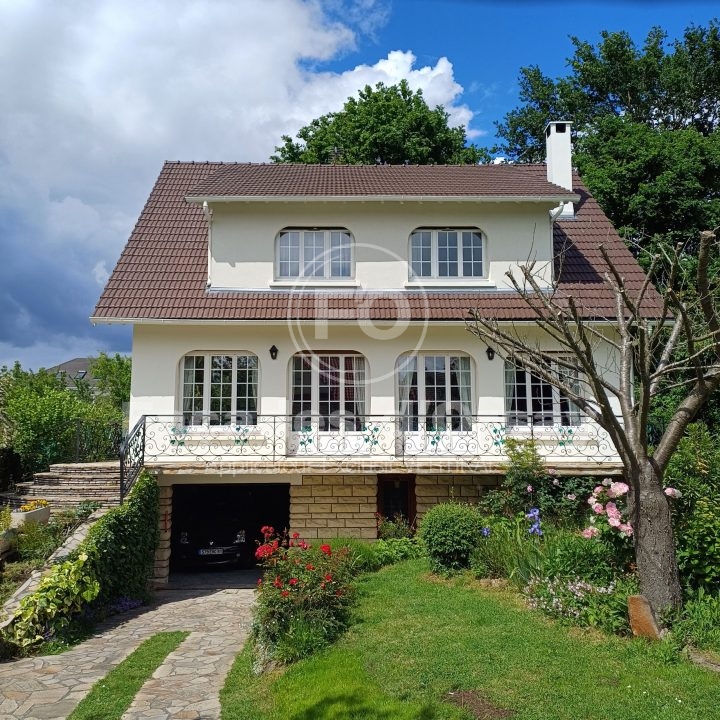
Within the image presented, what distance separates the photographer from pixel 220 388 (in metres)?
13.7

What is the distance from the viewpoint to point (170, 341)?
13484 mm

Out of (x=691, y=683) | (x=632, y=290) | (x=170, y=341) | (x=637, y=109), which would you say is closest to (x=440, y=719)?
(x=691, y=683)

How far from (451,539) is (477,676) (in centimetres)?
420

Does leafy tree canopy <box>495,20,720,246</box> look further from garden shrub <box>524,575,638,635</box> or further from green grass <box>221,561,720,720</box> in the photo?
green grass <box>221,561,720,720</box>

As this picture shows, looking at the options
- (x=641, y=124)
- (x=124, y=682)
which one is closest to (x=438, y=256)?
(x=124, y=682)

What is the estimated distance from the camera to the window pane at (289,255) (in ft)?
47.4

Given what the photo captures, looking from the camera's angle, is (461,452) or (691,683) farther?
(461,452)

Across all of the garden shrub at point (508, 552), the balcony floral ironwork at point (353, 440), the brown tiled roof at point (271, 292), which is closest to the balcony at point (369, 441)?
the balcony floral ironwork at point (353, 440)

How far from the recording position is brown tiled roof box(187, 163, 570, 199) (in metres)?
14.0

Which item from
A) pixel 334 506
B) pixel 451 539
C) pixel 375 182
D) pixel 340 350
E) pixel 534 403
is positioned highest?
pixel 375 182

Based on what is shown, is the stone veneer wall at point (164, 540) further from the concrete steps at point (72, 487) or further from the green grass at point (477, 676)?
the green grass at point (477, 676)

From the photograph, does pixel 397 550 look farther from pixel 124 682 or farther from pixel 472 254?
pixel 472 254

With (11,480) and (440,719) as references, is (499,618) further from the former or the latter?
(11,480)

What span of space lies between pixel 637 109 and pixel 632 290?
19183 millimetres
